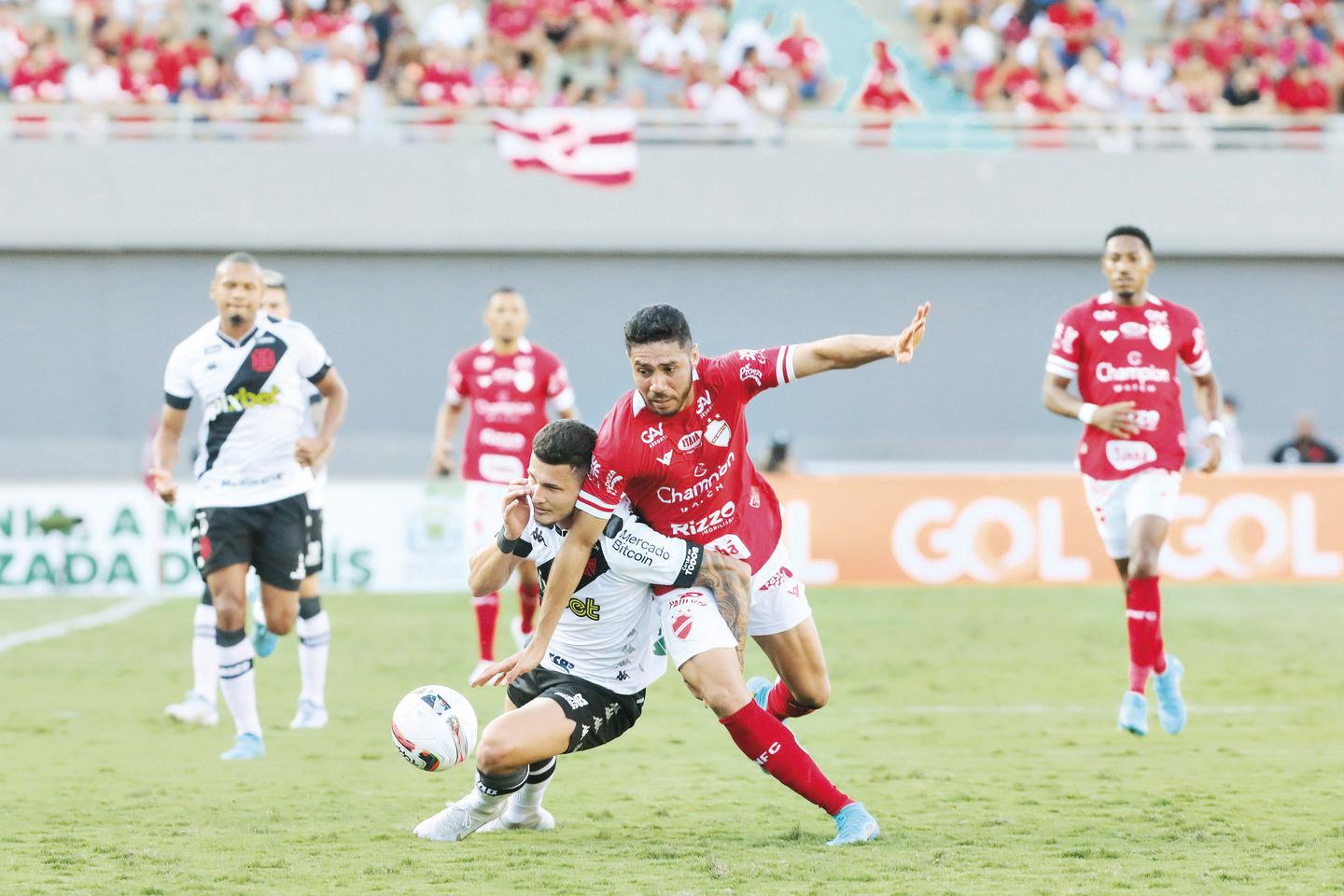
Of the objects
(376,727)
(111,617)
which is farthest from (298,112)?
(376,727)

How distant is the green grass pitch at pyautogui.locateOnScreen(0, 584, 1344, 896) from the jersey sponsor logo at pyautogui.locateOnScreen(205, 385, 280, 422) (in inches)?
63.0

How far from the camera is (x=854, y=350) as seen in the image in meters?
5.79

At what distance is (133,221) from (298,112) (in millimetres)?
2516

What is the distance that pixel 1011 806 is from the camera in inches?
259

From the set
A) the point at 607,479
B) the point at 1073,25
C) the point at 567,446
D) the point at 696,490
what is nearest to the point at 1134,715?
the point at 696,490

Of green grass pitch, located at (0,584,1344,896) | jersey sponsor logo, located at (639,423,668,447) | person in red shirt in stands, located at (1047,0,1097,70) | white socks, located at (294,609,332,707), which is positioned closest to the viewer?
green grass pitch, located at (0,584,1344,896)

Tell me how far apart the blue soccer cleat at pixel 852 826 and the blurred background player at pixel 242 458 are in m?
3.18

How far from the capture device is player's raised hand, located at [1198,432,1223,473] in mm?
8414

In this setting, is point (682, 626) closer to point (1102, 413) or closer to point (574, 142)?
point (1102, 413)

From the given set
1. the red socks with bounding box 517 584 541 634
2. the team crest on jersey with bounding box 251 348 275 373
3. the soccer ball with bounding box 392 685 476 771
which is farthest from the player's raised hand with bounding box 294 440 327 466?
the red socks with bounding box 517 584 541 634

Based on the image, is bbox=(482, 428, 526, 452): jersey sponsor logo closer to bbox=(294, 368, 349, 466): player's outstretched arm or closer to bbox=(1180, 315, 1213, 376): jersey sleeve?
bbox=(294, 368, 349, 466): player's outstretched arm

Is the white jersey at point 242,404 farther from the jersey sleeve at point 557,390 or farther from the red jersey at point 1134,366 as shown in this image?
the red jersey at point 1134,366

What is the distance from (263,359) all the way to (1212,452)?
15.1ft

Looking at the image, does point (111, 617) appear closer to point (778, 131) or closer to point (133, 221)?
point (133, 221)
